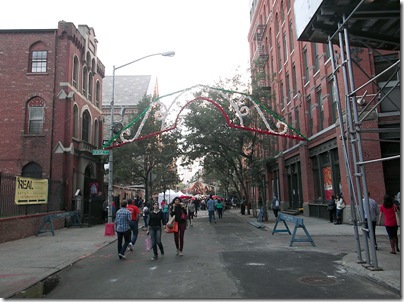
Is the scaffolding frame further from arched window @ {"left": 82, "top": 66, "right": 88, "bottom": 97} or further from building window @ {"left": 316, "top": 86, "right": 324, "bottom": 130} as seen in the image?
arched window @ {"left": 82, "top": 66, "right": 88, "bottom": 97}

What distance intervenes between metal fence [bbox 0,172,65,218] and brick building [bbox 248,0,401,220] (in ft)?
43.3

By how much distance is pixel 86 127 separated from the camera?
26719 mm

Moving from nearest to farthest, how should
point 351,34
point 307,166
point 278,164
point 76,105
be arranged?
1. point 351,34
2. point 76,105
3. point 307,166
4. point 278,164

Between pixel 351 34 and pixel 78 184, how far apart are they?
66.9 feet

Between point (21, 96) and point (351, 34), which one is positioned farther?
point (21, 96)

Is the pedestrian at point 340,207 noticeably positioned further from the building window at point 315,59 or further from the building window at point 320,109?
the building window at point 315,59

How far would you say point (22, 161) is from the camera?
2273 centimetres

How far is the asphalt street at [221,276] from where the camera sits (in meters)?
6.13

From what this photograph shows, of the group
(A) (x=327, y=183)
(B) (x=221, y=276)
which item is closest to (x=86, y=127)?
(A) (x=327, y=183)

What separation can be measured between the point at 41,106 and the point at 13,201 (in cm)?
929

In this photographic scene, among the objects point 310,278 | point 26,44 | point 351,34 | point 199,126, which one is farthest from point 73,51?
point 310,278

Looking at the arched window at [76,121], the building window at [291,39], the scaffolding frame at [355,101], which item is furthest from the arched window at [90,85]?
the scaffolding frame at [355,101]

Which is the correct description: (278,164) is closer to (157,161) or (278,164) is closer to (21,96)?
(157,161)

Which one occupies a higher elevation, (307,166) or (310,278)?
(307,166)
